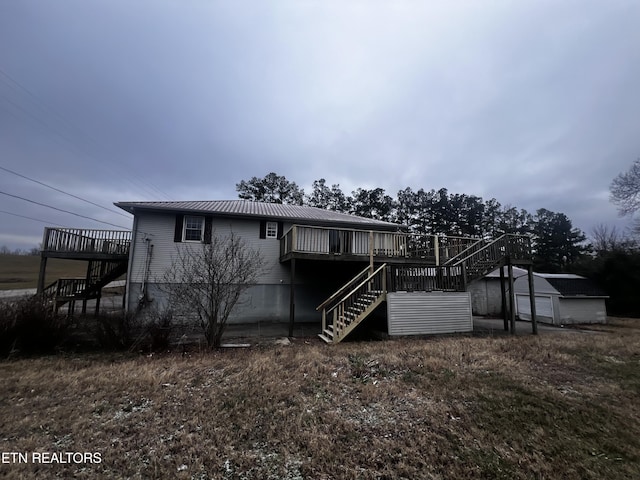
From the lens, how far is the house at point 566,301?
14.6 meters

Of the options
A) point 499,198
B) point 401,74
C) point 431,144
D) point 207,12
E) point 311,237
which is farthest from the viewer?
point 499,198

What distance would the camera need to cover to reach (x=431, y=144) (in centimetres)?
1959

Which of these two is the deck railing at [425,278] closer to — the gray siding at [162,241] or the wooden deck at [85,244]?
the gray siding at [162,241]

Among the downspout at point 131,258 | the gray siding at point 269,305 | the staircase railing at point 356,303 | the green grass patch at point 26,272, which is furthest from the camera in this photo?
the green grass patch at point 26,272

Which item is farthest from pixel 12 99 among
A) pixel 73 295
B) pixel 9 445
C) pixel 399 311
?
pixel 399 311

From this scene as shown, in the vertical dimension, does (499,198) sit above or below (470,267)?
above

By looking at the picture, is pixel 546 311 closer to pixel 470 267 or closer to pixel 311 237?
pixel 470 267

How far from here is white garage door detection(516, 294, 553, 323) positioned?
14.8m

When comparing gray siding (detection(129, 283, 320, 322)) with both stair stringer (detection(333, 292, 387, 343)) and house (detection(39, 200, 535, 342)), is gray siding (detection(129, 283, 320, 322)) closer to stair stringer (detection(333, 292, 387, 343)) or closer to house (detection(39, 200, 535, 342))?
house (detection(39, 200, 535, 342))

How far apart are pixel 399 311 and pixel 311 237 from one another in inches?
169

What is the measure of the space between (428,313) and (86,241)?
45.9 feet

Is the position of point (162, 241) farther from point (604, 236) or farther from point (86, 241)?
point (604, 236)

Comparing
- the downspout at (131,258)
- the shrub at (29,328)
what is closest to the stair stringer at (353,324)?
the shrub at (29,328)

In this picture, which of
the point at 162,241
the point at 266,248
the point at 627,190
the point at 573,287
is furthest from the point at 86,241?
the point at 627,190
